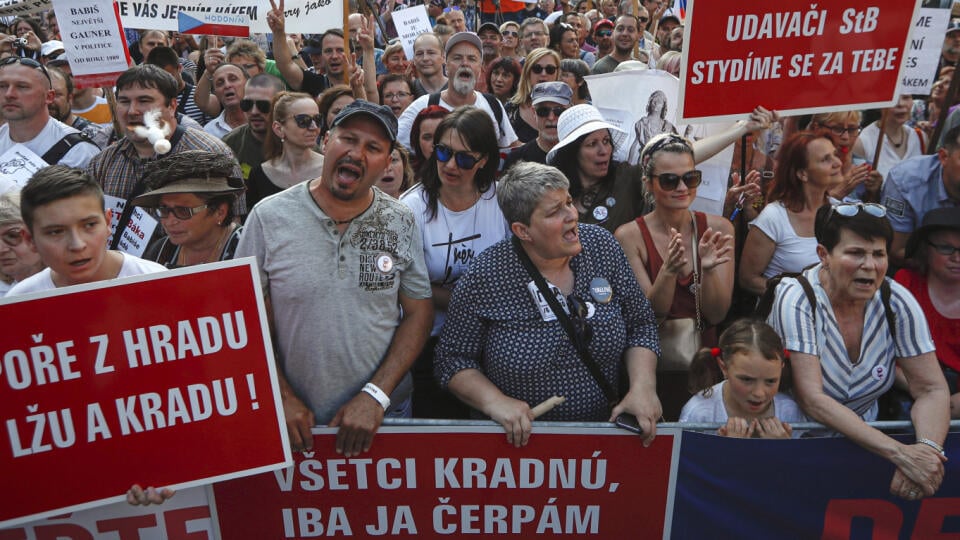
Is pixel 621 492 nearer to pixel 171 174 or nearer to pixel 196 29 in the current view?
pixel 171 174

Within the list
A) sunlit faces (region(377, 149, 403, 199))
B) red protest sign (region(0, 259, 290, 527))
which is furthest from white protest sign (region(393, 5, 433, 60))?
red protest sign (region(0, 259, 290, 527))

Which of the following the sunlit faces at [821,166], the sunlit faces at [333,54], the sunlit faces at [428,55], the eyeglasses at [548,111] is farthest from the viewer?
the sunlit faces at [333,54]

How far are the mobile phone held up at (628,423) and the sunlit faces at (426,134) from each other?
2278mm

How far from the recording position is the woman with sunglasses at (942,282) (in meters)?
3.42

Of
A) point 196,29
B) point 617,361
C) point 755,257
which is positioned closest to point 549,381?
point 617,361

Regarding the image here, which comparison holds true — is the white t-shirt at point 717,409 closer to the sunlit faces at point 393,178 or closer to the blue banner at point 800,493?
the blue banner at point 800,493

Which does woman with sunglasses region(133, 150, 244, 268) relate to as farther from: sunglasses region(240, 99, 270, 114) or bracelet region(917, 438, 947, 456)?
bracelet region(917, 438, 947, 456)

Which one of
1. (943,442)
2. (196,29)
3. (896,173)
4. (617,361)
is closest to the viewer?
(943,442)

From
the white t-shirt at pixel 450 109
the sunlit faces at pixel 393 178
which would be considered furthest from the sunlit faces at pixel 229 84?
the sunlit faces at pixel 393 178

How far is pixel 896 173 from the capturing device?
4383mm

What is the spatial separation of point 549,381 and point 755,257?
173 cm

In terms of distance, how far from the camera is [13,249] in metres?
3.38

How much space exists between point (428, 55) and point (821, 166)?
13.5 feet

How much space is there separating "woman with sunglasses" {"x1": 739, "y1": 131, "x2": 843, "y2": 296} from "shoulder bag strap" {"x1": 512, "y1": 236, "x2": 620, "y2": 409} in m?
1.45
